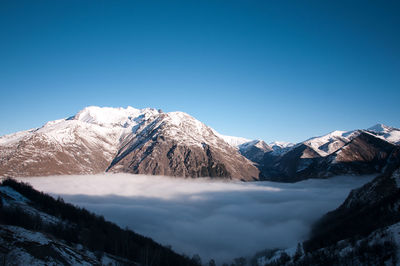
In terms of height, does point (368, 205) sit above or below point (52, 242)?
below

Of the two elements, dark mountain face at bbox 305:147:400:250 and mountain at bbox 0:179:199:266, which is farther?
dark mountain face at bbox 305:147:400:250

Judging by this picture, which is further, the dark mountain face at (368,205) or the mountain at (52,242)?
the dark mountain face at (368,205)

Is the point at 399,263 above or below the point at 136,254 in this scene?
above

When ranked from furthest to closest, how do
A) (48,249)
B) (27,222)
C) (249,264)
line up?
(249,264), (27,222), (48,249)

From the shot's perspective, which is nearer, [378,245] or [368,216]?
[378,245]

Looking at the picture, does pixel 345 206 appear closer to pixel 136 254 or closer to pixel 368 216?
pixel 368 216

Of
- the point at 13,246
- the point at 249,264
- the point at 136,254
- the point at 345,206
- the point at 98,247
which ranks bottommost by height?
the point at 249,264

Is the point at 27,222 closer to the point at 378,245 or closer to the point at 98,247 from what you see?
the point at 98,247

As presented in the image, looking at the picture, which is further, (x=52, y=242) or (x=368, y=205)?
(x=368, y=205)

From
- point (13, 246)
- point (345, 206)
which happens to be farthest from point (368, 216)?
point (13, 246)

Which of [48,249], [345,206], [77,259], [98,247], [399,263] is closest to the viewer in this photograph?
[399,263]
